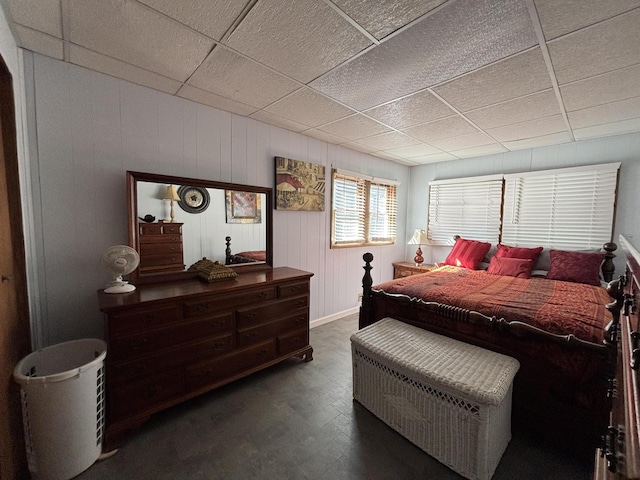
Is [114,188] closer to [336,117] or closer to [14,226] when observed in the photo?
[14,226]

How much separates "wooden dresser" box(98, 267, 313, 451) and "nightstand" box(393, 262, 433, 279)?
234 centimetres

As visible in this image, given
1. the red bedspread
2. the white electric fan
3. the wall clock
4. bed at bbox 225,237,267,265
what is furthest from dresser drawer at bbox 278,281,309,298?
the white electric fan

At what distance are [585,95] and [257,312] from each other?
3170 millimetres

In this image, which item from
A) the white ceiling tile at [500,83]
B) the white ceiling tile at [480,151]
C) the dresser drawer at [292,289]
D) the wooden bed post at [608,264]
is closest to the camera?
the white ceiling tile at [500,83]

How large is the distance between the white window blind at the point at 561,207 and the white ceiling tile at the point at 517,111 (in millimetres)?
1326

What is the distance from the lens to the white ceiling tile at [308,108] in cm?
218

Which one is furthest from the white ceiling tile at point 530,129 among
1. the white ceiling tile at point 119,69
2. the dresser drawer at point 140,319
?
the dresser drawer at point 140,319

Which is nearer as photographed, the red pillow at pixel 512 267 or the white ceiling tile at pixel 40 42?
the white ceiling tile at pixel 40 42

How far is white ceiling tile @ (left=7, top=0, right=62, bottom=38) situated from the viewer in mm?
1271

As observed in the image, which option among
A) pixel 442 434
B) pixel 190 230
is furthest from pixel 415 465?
pixel 190 230

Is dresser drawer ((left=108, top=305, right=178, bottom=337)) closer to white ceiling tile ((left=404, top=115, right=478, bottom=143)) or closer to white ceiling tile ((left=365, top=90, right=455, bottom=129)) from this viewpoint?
white ceiling tile ((left=365, top=90, right=455, bottom=129))

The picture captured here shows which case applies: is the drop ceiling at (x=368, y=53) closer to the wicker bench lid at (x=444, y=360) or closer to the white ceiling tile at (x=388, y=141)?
the white ceiling tile at (x=388, y=141)

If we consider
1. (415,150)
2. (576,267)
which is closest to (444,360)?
(576,267)

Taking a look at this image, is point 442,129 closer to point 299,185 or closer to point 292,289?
point 299,185
